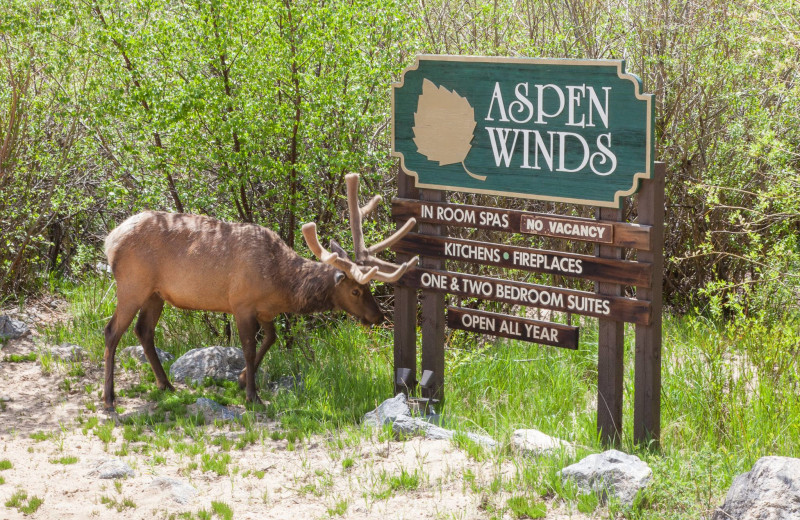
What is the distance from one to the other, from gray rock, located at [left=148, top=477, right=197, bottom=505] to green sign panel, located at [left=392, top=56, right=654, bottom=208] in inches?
121

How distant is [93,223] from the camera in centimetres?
1312

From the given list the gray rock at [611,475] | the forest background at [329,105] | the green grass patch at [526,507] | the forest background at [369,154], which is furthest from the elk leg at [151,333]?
the gray rock at [611,475]

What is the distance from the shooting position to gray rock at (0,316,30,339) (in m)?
10.4

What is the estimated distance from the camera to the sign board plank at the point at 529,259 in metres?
6.56

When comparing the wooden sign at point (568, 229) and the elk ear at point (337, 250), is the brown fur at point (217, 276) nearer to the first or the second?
the elk ear at point (337, 250)

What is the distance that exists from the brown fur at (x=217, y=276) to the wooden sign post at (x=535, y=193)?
2.86ft

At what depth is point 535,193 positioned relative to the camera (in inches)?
277

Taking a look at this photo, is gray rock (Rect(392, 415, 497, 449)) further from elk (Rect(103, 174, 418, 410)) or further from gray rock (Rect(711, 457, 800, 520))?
gray rock (Rect(711, 457, 800, 520))

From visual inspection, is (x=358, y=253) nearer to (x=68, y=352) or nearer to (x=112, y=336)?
(x=112, y=336)

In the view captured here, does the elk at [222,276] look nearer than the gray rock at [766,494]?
No

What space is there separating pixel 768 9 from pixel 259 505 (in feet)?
23.4

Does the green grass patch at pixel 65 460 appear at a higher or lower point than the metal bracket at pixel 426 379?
lower

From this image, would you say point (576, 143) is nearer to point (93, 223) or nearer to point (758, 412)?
point (758, 412)

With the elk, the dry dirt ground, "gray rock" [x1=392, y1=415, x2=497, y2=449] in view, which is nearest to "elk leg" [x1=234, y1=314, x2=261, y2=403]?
the elk
